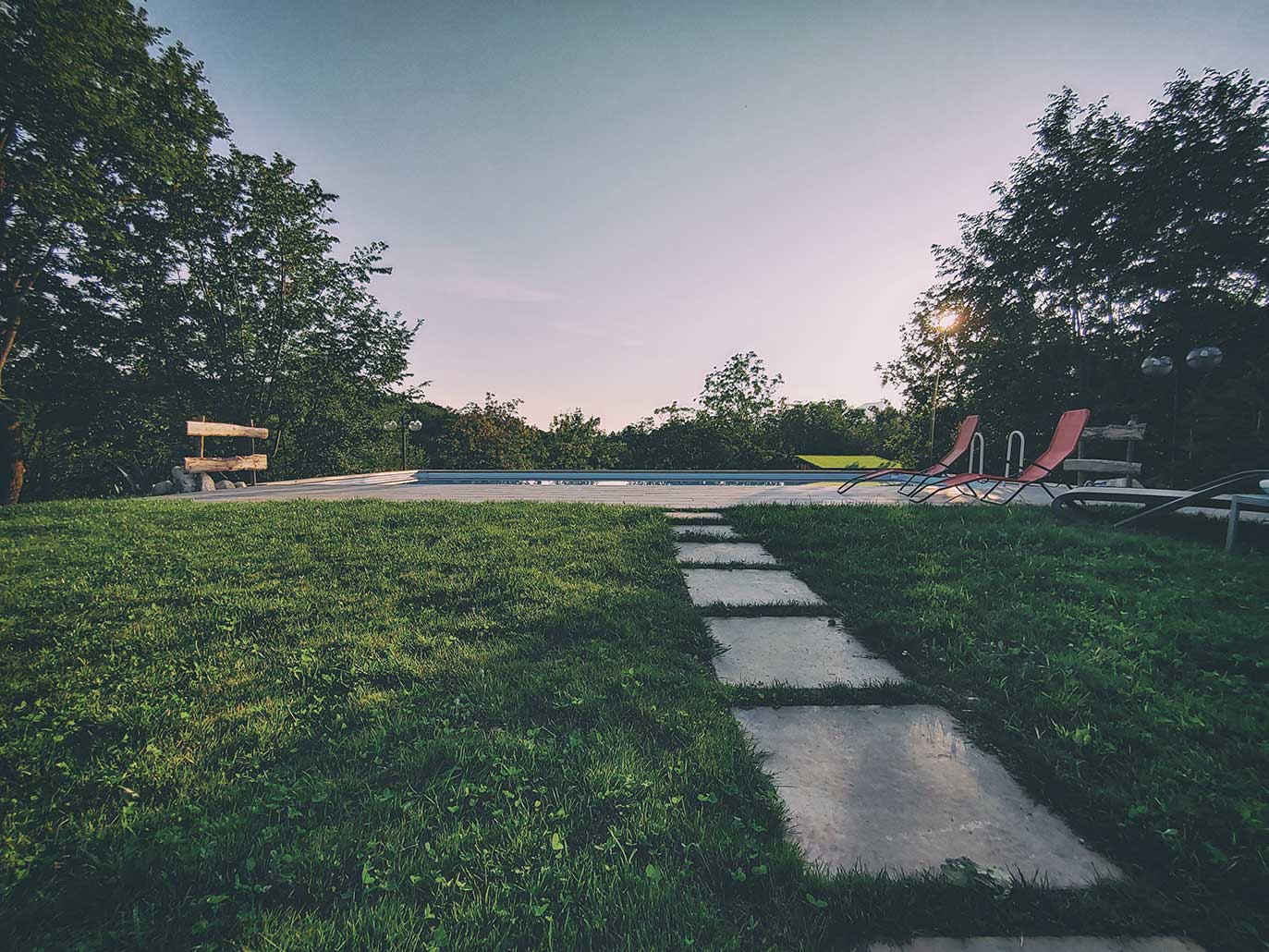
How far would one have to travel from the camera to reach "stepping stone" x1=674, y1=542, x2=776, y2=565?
3.59 meters

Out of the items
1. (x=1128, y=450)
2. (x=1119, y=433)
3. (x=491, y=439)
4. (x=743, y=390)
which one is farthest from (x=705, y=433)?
(x=1128, y=450)

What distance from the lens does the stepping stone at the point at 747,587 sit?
2.79m

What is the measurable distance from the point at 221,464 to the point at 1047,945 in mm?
11842

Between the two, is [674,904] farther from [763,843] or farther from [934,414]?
[934,414]

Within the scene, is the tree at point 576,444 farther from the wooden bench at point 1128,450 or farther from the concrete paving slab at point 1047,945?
the concrete paving slab at point 1047,945

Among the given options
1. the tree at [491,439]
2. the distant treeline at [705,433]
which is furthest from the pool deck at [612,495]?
the tree at [491,439]

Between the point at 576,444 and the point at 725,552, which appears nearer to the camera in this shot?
the point at 725,552

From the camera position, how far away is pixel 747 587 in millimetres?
3021

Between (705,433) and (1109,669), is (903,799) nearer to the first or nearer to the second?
(1109,669)

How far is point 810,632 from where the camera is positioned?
7.93 feet

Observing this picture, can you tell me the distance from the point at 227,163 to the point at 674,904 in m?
18.4

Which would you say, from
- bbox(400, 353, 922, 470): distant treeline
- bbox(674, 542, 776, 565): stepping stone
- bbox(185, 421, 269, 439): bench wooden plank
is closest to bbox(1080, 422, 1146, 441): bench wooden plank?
bbox(400, 353, 922, 470): distant treeline

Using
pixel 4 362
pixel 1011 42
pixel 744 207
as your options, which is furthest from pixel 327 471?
pixel 1011 42

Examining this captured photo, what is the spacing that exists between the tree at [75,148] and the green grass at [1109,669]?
606 inches
